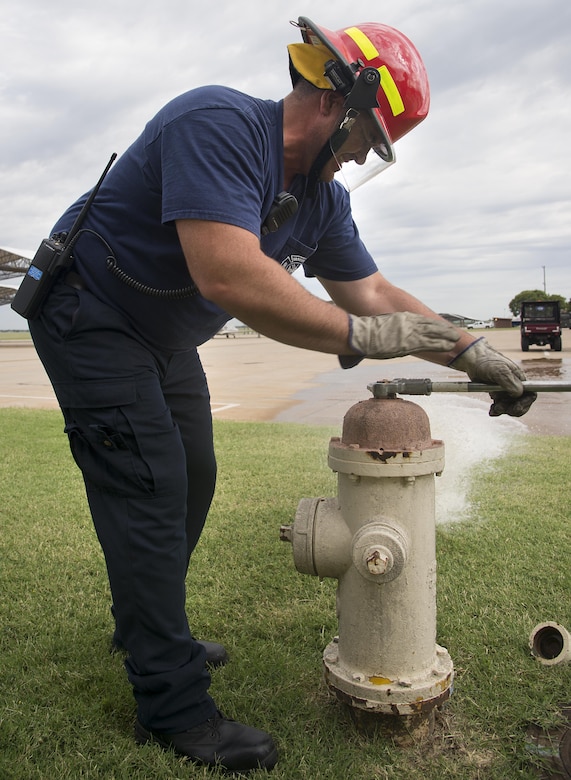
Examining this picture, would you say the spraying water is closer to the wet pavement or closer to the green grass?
the wet pavement

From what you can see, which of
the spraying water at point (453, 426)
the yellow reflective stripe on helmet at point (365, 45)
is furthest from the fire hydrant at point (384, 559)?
the spraying water at point (453, 426)

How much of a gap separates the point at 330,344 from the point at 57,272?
79 centimetres

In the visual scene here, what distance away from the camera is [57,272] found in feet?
6.15

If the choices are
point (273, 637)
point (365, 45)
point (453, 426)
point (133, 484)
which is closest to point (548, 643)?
point (273, 637)

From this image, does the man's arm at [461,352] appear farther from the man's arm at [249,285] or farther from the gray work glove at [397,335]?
the man's arm at [249,285]

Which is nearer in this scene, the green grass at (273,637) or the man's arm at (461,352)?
Result: the green grass at (273,637)

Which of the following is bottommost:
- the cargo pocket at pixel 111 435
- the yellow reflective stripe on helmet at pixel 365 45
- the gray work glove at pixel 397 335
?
the cargo pocket at pixel 111 435

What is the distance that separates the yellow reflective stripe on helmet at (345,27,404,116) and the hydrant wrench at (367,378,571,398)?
77 centimetres

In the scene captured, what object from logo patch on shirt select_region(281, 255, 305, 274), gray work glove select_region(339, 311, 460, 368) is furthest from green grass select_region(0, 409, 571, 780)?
logo patch on shirt select_region(281, 255, 305, 274)

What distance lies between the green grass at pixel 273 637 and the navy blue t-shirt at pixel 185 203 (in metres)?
1.15

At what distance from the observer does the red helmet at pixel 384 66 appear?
179 centimetres

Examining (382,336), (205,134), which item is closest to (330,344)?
(382,336)

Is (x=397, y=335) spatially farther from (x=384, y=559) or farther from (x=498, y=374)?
(x=384, y=559)

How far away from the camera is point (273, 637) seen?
2.53 meters
